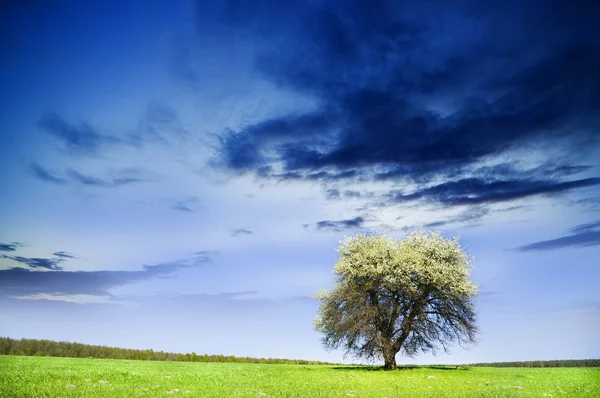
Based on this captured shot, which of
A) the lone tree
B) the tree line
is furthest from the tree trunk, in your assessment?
the tree line

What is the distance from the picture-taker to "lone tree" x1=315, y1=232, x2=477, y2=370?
1688 inches

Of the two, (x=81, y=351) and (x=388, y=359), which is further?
(x=81, y=351)

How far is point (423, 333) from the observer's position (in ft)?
145

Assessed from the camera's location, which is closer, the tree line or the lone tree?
the lone tree

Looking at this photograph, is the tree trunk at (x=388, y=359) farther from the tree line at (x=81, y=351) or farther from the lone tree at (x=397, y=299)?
the tree line at (x=81, y=351)

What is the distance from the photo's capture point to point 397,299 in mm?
44375

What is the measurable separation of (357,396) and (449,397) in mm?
4436

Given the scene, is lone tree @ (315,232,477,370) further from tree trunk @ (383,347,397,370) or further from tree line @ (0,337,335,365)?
tree line @ (0,337,335,365)

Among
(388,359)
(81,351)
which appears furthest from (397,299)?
(81,351)

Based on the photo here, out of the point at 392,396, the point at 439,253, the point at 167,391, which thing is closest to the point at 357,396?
the point at 392,396

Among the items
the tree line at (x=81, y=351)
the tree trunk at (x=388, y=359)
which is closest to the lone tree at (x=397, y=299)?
the tree trunk at (x=388, y=359)

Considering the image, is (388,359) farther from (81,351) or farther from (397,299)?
(81,351)

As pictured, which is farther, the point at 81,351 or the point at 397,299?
the point at 81,351

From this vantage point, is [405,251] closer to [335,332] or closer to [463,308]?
[463,308]
